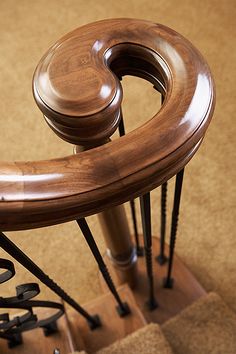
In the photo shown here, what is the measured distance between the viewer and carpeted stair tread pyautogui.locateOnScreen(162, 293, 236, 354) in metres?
1.04

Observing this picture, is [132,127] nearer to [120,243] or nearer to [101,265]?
[120,243]

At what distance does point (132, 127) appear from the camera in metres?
1.87

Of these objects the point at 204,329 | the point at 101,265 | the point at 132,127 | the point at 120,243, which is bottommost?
the point at 204,329

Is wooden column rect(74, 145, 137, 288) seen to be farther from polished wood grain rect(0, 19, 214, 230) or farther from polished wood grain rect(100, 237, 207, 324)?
polished wood grain rect(0, 19, 214, 230)

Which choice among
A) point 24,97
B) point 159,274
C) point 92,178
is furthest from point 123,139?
point 24,97

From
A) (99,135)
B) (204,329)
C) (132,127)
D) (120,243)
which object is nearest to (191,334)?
(204,329)

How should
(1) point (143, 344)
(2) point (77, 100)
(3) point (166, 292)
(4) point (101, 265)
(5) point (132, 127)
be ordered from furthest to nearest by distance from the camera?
(5) point (132, 127)
(3) point (166, 292)
(1) point (143, 344)
(4) point (101, 265)
(2) point (77, 100)

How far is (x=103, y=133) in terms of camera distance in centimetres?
54

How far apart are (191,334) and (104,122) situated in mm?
817

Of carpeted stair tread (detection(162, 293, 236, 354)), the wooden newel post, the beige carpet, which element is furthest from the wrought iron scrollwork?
the beige carpet

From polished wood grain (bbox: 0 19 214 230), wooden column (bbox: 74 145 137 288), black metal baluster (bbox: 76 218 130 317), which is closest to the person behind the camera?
polished wood grain (bbox: 0 19 214 230)

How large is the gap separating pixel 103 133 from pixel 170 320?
816mm

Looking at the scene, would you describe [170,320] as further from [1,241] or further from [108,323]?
[1,241]

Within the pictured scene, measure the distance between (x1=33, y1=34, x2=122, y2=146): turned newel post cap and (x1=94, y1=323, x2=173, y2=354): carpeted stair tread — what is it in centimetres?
64
